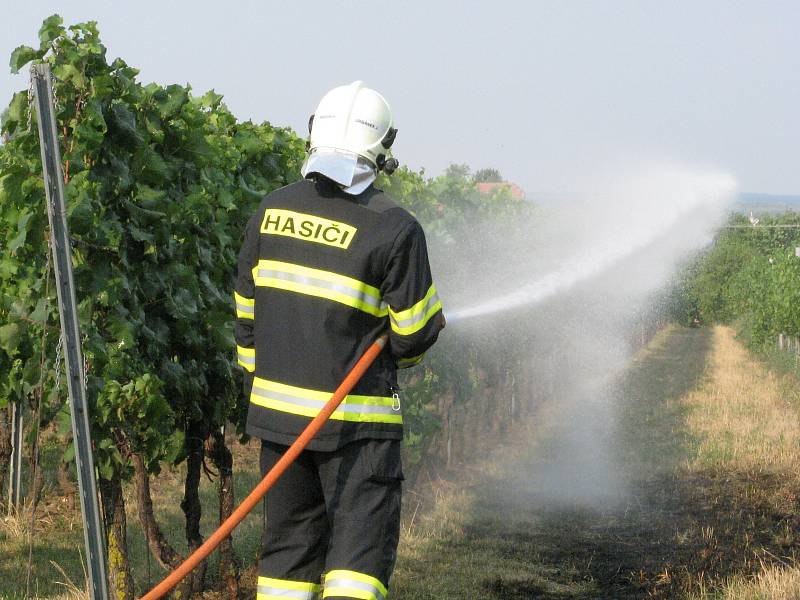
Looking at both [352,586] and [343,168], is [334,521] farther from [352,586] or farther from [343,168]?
[343,168]

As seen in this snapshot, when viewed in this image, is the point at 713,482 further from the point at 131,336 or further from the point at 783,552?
the point at 131,336

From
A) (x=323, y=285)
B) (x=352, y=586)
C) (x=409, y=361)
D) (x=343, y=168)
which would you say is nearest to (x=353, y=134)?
(x=343, y=168)

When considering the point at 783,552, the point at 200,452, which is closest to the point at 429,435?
the point at 783,552

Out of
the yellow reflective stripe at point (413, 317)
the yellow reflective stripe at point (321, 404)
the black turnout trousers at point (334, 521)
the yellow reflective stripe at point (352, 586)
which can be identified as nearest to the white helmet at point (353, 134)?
the yellow reflective stripe at point (413, 317)

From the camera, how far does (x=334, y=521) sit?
13.5ft

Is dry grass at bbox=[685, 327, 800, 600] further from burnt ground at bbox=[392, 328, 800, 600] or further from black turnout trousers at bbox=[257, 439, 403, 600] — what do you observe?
black turnout trousers at bbox=[257, 439, 403, 600]

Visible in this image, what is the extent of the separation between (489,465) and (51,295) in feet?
29.6

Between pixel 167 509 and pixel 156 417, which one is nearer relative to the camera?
pixel 156 417

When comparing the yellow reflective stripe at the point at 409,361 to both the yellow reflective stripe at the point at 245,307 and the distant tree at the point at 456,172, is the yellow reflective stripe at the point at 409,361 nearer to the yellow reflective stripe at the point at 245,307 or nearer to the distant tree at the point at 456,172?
the yellow reflective stripe at the point at 245,307

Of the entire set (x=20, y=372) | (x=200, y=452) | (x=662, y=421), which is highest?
(x=20, y=372)

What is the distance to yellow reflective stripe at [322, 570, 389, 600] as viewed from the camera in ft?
13.1

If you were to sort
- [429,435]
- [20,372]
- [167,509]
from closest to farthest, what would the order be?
[20,372], [167,509], [429,435]

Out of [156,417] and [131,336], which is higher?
[131,336]

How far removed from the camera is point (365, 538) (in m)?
4.05
